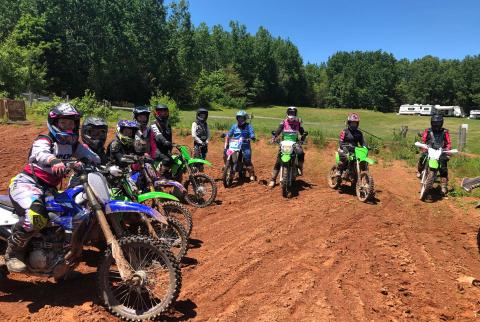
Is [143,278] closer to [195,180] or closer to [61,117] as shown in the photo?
[61,117]

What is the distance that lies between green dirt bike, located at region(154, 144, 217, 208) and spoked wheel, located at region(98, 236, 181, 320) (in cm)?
418

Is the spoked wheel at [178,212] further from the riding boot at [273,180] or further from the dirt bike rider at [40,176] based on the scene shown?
the riding boot at [273,180]

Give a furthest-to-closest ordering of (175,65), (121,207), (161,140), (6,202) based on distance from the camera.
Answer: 1. (175,65)
2. (161,140)
3. (6,202)
4. (121,207)

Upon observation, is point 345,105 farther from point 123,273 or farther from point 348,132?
point 123,273

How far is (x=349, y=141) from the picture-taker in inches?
401

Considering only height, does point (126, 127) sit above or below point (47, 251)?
above

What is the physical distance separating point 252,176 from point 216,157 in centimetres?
348

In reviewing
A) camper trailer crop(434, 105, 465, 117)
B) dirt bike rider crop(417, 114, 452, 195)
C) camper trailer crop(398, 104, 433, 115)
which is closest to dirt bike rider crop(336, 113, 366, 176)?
dirt bike rider crop(417, 114, 452, 195)

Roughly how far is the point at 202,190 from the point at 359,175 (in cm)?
367

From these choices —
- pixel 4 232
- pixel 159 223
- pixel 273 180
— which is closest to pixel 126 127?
pixel 159 223

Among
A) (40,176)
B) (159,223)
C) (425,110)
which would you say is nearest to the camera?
(40,176)

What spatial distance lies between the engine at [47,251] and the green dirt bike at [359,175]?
6714mm

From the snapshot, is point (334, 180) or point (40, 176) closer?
point (40, 176)

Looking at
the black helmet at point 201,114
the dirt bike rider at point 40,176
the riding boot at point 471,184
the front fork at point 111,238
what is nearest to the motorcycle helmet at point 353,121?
the black helmet at point 201,114
